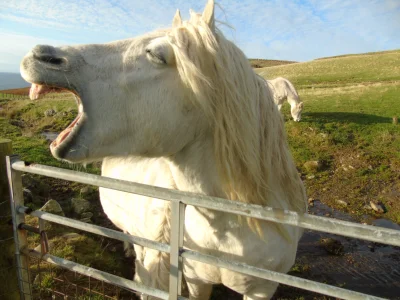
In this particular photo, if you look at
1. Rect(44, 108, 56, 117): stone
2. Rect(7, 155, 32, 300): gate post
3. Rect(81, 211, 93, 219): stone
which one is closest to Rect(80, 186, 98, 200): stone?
Rect(81, 211, 93, 219): stone

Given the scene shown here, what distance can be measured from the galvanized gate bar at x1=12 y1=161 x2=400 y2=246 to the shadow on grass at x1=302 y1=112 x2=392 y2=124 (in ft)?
40.0

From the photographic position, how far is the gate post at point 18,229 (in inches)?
79.7

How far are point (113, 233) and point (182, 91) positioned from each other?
956 millimetres

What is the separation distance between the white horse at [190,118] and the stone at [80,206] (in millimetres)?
3832

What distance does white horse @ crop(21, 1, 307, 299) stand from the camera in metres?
1.50

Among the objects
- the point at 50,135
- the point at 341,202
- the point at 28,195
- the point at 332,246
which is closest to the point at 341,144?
A: the point at 341,202

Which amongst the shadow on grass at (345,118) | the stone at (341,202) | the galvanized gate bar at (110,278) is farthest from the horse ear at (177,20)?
the shadow on grass at (345,118)

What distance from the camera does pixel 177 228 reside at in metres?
1.57

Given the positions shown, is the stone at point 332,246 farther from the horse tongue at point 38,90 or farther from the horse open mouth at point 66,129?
the horse tongue at point 38,90

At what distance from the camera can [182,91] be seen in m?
1.62

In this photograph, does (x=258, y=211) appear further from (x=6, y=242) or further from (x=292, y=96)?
(x=292, y=96)

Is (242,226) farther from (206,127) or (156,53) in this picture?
(156,53)

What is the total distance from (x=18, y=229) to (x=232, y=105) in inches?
69.5

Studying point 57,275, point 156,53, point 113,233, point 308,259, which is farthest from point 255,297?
point 308,259
